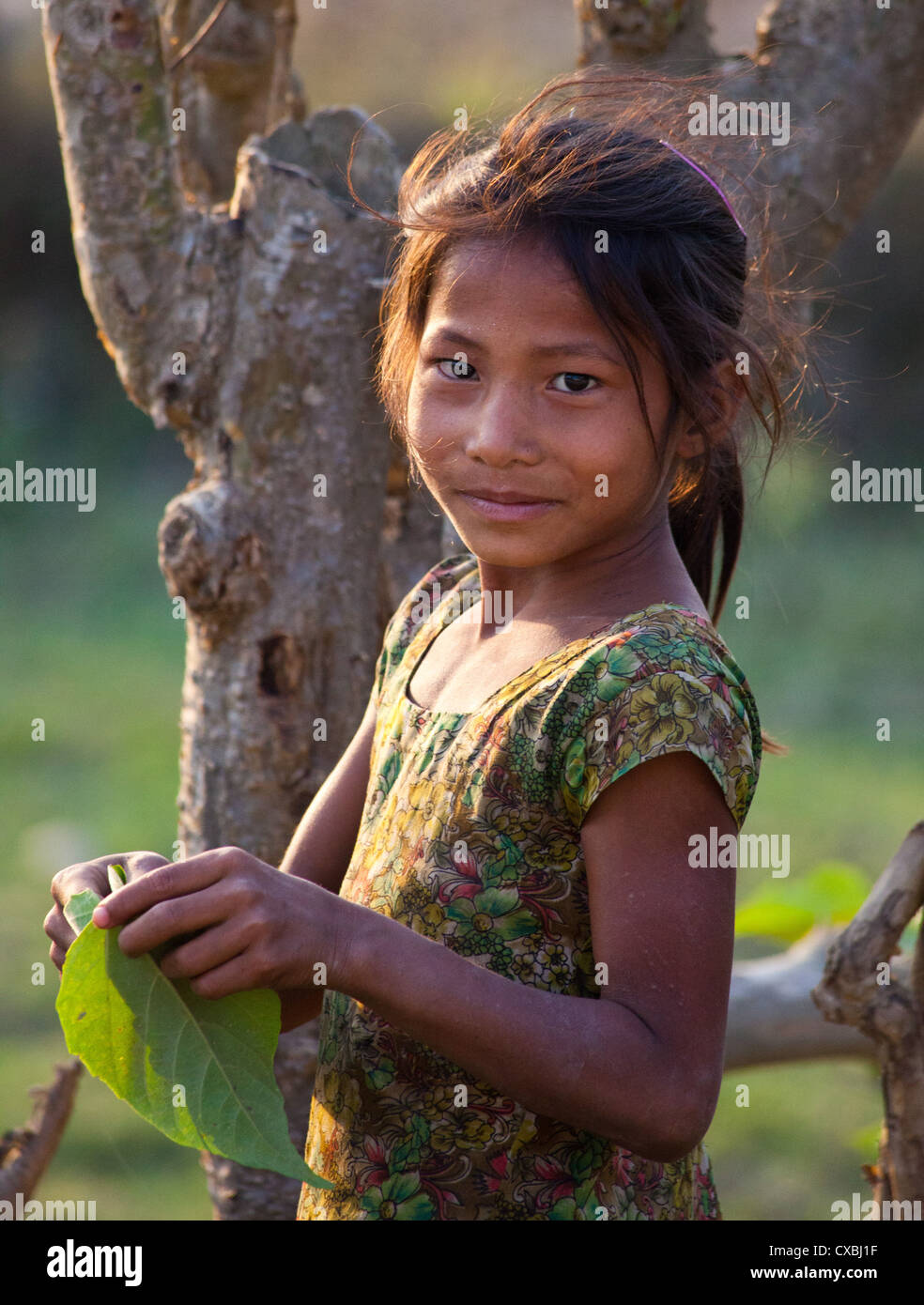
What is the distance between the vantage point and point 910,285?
24.4 feet

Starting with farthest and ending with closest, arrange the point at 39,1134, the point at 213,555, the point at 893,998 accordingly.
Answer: the point at 39,1134, the point at 213,555, the point at 893,998

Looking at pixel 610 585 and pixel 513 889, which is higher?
pixel 610 585

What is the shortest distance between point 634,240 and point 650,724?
0.44 metres

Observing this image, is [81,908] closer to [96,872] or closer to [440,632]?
[96,872]

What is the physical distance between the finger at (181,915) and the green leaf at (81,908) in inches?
4.8

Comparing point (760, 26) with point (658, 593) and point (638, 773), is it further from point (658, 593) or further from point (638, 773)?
point (638, 773)

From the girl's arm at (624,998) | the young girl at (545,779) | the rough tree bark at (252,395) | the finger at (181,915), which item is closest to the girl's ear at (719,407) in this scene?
the young girl at (545,779)

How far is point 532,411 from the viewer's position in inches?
45.5

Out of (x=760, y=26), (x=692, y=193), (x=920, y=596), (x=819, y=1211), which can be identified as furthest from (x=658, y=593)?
(x=920, y=596)

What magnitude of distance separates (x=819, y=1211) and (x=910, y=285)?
18.6 ft

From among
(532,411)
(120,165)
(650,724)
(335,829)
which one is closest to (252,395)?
(120,165)

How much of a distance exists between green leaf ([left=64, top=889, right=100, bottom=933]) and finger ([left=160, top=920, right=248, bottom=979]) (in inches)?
5.3

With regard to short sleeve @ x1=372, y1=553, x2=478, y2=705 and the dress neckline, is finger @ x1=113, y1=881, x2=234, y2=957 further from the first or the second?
short sleeve @ x1=372, y1=553, x2=478, y2=705

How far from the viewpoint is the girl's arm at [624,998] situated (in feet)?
3.29
